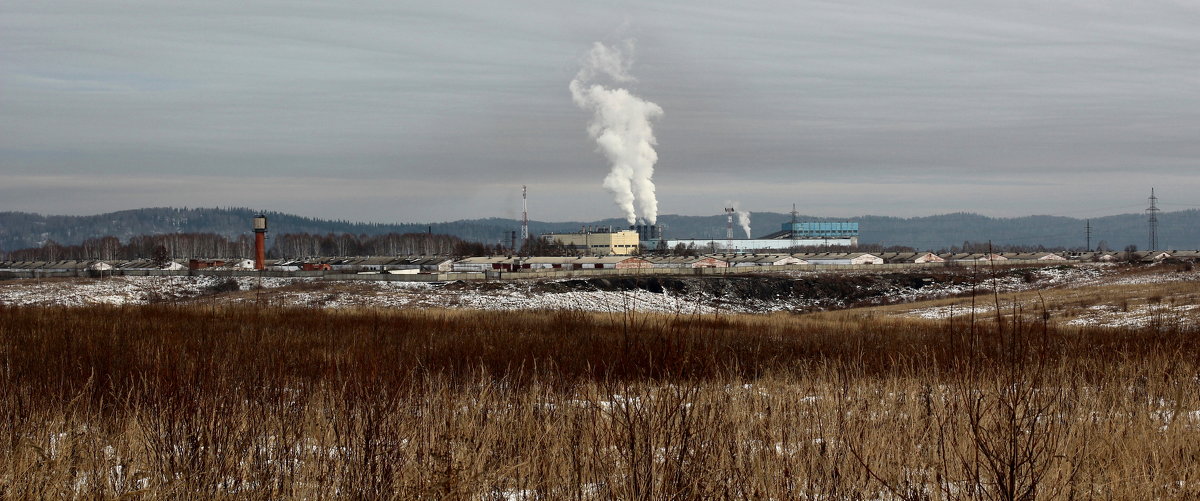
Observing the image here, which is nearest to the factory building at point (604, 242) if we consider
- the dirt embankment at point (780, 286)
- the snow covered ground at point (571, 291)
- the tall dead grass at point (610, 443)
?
the dirt embankment at point (780, 286)

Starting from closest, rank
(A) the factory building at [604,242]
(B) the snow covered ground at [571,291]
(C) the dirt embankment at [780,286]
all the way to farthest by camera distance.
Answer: (B) the snow covered ground at [571,291] < (C) the dirt embankment at [780,286] < (A) the factory building at [604,242]

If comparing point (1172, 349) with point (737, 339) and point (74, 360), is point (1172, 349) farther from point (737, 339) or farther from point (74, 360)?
point (74, 360)

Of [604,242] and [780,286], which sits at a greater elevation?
[604,242]

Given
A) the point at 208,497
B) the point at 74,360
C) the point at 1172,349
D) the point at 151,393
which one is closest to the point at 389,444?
the point at 208,497

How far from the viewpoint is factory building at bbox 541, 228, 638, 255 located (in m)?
162

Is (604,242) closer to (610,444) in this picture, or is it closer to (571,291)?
(571,291)

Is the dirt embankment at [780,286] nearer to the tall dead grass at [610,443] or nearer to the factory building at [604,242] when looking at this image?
the tall dead grass at [610,443]

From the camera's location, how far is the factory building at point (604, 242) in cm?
16175

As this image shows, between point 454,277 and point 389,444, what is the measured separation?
239 ft

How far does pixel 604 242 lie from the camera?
165 metres

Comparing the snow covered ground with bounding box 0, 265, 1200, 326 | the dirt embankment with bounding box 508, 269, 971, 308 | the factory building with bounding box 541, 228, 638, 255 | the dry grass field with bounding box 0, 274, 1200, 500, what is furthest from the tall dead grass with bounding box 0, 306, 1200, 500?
the factory building with bounding box 541, 228, 638, 255

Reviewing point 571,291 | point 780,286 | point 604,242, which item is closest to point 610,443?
point 571,291

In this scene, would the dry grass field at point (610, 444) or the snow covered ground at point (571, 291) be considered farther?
the snow covered ground at point (571, 291)

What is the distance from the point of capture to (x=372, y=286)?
70.6 m
